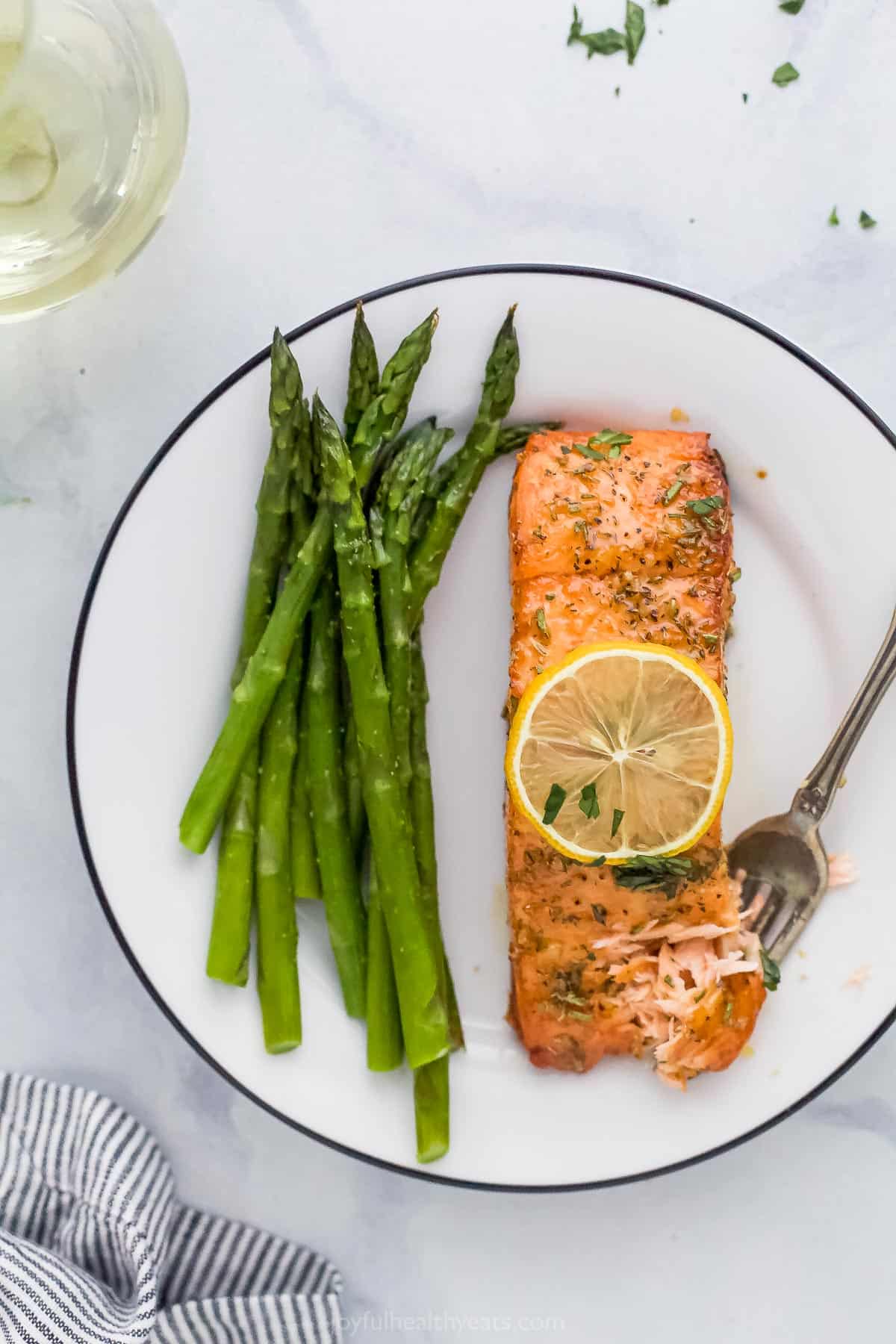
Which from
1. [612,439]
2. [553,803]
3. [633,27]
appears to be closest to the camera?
[553,803]

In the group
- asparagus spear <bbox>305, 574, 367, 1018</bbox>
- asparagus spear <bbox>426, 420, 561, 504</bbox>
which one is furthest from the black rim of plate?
asparagus spear <bbox>305, 574, 367, 1018</bbox>

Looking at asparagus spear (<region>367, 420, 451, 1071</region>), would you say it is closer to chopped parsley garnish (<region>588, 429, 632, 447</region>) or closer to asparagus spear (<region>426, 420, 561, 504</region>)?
asparagus spear (<region>426, 420, 561, 504</region>)

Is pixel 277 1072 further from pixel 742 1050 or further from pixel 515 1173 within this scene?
pixel 742 1050

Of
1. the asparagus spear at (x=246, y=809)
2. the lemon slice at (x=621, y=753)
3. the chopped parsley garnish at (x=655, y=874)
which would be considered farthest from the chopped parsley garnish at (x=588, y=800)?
the asparagus spear at (x=246, y=809)

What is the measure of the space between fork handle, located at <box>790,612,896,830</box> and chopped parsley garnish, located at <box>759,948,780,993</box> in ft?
1.35

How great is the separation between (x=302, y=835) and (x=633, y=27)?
8.94 ft

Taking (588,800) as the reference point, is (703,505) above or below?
above

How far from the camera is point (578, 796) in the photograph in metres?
3.03

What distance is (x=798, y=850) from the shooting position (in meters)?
3.45

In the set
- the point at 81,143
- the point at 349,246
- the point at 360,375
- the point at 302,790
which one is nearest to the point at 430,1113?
the point at 302,790

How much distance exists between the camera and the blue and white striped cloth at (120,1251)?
11.6 feet

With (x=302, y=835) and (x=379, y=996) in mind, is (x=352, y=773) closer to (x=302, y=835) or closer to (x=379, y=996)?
(x=302, y=835)

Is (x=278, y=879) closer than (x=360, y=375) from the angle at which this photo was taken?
No

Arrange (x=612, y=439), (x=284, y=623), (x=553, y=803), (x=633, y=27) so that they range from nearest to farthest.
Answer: (x=553, y=803) < (x=284, y=623) < (x=612, y=439) < (x=633, y=27)
